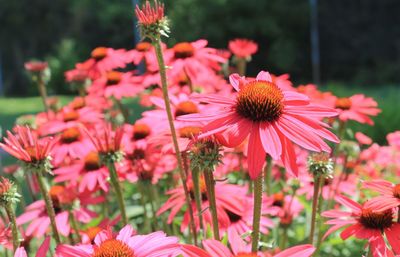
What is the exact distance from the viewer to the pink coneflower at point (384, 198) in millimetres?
754

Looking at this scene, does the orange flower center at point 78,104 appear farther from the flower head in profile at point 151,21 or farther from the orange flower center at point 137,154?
the flower head in profile at point 151,21

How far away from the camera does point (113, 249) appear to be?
23.9 inches

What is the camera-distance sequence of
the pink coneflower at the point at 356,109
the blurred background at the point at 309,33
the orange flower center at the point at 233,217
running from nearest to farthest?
the orange flower center at the point at 233,217 → the pink coneflower at the point at 356,109 → the blurred background at the point at 309,33

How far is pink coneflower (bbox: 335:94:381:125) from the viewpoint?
1284 mm

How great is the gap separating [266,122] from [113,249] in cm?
25

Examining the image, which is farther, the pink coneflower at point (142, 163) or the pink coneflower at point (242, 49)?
the pink coneflower at point (242, 49)

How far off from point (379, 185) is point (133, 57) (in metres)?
0.74

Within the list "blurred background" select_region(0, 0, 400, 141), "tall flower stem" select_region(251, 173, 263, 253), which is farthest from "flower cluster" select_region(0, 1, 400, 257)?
"blurred background" select_region(0, 0, 400, 141)

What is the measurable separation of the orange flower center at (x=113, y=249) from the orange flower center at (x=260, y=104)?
0.74 feet

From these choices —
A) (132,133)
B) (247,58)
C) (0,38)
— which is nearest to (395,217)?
(132,133)

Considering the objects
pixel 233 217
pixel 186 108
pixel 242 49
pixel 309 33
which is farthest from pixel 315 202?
pixel 309 33

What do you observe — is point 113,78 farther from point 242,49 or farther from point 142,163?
point 242,49

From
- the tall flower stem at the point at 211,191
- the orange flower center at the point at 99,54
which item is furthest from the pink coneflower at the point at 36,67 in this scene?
the tall flower stem at the point at 211,191

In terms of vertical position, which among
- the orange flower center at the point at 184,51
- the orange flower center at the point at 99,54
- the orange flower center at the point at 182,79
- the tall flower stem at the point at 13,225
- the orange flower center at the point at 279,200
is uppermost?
the orange flower center at the point at 99,54
